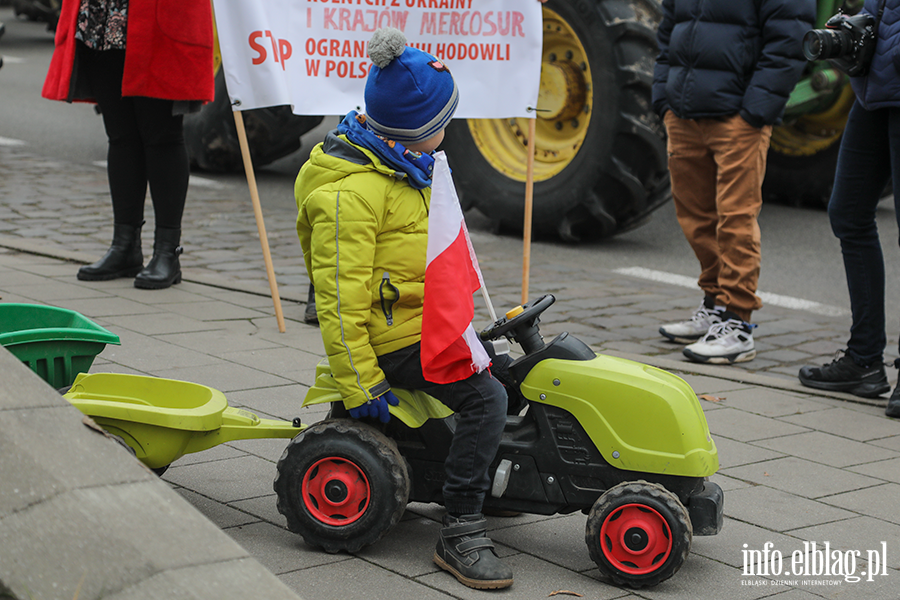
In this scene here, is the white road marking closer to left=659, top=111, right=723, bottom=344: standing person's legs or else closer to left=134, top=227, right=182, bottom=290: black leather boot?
left=659, top=111, right=723, bottom=344: standing person's legs

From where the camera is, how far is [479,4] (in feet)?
17.0

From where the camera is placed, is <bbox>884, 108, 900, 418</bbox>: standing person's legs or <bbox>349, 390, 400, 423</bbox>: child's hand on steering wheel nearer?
<bbox>349, 390, 400, 423</bbox>: child's hand on steering wheel

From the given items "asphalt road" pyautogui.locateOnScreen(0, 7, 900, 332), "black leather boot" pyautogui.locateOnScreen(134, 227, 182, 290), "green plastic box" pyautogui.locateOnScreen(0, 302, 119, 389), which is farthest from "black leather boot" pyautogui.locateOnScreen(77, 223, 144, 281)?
"asphalt road" pyautogui.locateOnScreen(0, 7, 900, 332)

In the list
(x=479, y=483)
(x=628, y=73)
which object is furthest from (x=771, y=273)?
(x=479, y=483)

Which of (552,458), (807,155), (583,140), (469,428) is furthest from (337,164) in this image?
(807,155)

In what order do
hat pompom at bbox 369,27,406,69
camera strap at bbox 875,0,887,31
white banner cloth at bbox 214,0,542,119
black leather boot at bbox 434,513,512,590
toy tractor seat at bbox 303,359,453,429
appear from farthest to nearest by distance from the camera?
white banner cloth at bbox 214,0,542,119 → camera strap at bbox 875,0,887,31 → toy tractor seat at bbox 303,359,453,429 → hat pompom at bbox 369,27,406,69 → black leather boot at bbox 434,513,512,590

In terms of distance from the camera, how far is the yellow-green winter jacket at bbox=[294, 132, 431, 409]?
274 centimetres

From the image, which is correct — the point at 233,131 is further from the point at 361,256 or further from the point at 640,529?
the point at 640,529

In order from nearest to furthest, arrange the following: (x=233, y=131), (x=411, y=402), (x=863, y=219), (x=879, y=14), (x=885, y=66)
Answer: (x=411, y=402), (x=885, y=66), (x=879, y=14), (x=863, y=219), (x=233, y=131)

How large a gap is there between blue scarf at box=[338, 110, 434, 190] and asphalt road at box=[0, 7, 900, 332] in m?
3.66

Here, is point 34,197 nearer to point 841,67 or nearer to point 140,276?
point 140,276

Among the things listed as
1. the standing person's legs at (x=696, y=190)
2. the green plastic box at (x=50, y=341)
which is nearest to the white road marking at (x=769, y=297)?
the standing person's legs at (x=696, y=190)

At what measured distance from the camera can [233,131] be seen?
8.95 m

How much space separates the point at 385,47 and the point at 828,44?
7.45 feet
